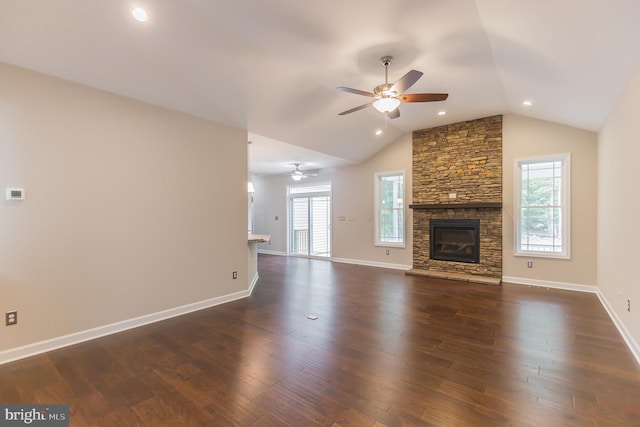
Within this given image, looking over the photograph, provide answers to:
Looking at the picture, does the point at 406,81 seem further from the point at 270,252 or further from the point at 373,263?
the point at 270,252

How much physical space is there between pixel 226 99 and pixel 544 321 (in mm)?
4796

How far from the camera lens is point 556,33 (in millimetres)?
2605

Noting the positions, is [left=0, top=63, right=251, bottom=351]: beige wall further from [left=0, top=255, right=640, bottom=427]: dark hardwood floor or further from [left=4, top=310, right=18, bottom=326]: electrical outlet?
[left=0, top=255, right=640, bottom=427]: dark hardwood floor

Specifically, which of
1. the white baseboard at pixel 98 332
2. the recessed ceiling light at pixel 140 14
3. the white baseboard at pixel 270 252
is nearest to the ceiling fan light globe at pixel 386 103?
the recessed ceiling light at pixel 140 14

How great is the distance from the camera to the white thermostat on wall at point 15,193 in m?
2.70

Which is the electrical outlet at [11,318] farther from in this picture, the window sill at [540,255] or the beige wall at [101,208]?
the window sill at [540,255]

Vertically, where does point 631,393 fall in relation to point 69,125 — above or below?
below

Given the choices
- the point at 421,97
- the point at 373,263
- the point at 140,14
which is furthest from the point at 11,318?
the point at 373,263

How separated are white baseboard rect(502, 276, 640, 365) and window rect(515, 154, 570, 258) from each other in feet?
1.62

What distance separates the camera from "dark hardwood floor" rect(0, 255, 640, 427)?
6.48 ft

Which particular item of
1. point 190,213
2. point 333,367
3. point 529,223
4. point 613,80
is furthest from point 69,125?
point 529,223

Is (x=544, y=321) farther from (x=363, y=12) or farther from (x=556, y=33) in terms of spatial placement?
(x=363, y=12)

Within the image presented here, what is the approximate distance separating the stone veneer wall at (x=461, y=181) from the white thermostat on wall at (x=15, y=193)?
6.18 m

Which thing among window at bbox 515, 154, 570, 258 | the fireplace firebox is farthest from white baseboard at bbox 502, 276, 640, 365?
the fireplace firebox
